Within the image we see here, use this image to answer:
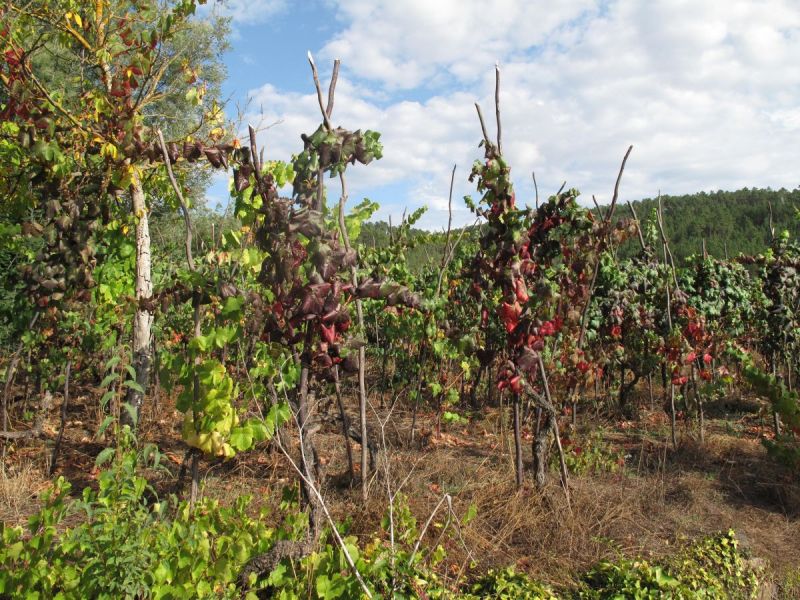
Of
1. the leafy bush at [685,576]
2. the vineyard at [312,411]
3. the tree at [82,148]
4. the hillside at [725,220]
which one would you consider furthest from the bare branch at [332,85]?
the hillside at [725,220]

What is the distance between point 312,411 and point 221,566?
43.1 inches

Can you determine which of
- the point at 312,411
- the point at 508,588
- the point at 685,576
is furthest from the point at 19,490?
the point at 685,576

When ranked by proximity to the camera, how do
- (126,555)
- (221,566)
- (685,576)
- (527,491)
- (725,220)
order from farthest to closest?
(725,220) < (527,491) < (685,576) < (221,566) < (126,555)

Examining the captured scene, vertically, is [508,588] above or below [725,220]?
below

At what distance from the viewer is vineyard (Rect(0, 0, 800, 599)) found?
2623 millimetres

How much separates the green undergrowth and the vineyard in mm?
15

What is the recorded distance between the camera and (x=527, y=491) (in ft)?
12.8

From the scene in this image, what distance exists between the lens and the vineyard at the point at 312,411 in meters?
2.62

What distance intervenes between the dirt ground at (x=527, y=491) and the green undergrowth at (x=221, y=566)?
0.71 feet

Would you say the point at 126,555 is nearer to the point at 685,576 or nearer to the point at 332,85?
the point at 332,85

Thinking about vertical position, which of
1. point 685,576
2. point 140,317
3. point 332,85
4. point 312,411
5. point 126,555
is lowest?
point 685,576

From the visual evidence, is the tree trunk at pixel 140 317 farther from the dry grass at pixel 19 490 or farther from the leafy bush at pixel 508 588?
the leafy bush at pixel 508 588

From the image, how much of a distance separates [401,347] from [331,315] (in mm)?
4253

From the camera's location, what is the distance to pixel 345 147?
2941mm
